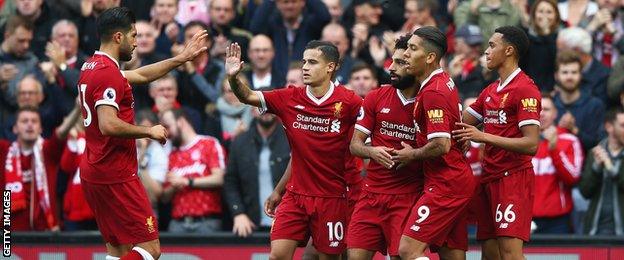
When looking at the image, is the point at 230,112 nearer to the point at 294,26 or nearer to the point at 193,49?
the point at 294,26

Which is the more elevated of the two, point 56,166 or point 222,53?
point 222,53

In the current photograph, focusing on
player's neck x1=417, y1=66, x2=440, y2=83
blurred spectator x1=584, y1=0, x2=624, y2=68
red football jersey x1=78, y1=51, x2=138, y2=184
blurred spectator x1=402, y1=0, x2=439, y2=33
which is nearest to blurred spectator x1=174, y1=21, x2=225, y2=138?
blurred spectator x1=402, y1=0, x2=439, y2=33

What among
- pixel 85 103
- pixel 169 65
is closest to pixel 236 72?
pixel 169 65

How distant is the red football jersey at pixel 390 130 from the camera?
12.9 meters

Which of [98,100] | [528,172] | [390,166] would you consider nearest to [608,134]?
[528,172]

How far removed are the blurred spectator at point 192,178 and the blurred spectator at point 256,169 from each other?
19 centimetres

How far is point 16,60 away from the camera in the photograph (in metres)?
18.1

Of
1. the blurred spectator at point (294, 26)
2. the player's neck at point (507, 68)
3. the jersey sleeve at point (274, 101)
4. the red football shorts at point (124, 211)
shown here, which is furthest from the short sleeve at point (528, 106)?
the blurred spectator at point (294, 26)

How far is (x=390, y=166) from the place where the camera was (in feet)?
41.3

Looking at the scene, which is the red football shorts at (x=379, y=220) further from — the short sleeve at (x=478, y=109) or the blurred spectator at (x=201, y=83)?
the blurred spectator at (x=201, y=83)

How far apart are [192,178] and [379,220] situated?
3.57m

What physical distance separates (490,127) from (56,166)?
5.77 m

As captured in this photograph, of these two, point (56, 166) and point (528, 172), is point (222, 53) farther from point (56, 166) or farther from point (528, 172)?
point (528, 172)

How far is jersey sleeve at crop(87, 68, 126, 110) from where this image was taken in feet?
41.0
